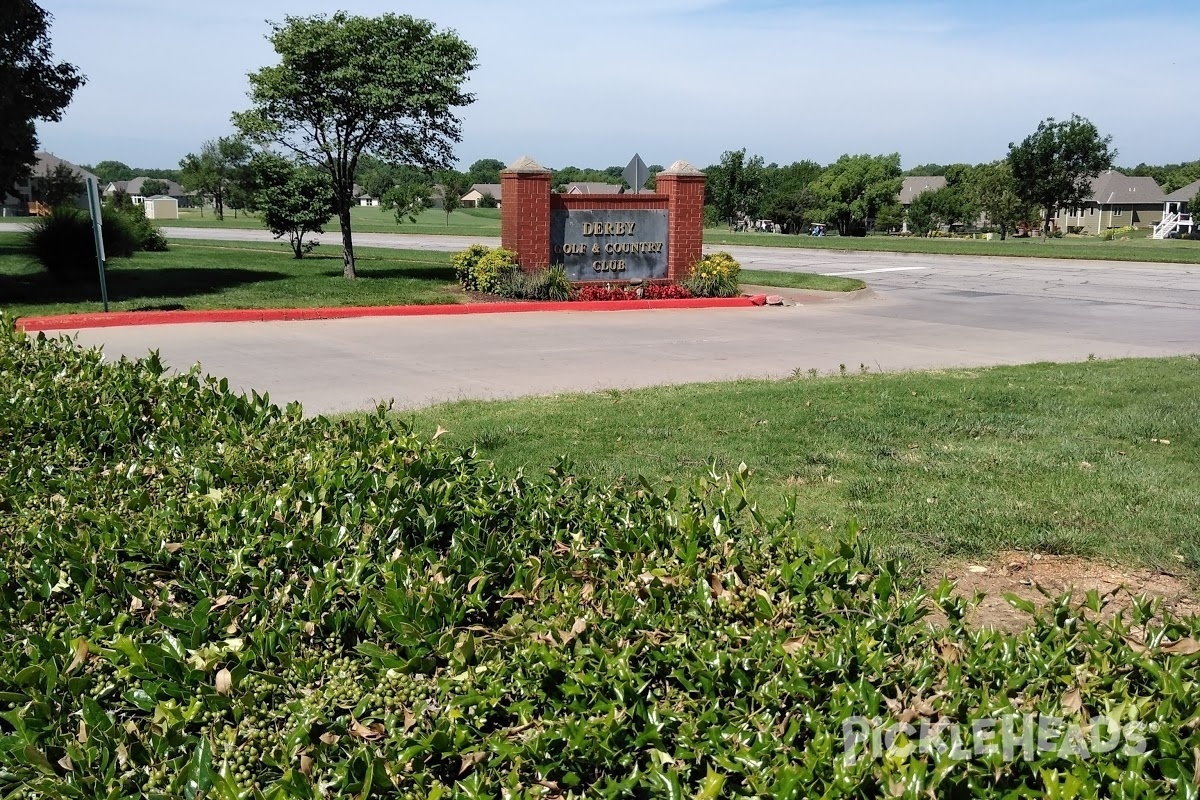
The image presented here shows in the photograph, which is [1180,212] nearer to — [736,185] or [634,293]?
[736,185]

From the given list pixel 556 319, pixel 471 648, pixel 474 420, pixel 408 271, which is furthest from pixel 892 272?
pixel 471 648

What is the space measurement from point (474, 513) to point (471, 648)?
3.50ft

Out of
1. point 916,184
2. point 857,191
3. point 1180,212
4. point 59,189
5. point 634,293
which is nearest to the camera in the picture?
point 634,293

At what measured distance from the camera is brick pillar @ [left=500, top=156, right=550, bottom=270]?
1942 cm

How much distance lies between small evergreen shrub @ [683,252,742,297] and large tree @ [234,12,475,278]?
5.36m

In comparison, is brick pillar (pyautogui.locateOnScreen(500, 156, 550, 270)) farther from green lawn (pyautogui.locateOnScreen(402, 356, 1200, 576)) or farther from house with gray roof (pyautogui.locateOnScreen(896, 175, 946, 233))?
house with gray roof (pyautogui.locateOnScreen(896, 175, 946, 233))

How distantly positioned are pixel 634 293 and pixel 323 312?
6084 mm

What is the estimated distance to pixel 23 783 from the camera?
2.21m

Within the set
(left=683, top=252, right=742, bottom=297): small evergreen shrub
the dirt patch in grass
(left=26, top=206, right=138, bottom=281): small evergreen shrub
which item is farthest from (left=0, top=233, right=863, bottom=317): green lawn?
the dirt patch in grass

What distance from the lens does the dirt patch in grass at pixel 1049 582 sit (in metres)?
4.55

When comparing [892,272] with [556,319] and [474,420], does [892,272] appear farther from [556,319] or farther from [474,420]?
[474,420]

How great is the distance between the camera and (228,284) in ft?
66.2

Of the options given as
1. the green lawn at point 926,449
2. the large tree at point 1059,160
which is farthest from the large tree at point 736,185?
the green lawn at point 926,449

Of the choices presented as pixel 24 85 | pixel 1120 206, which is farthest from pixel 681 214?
pixel 1120 206
